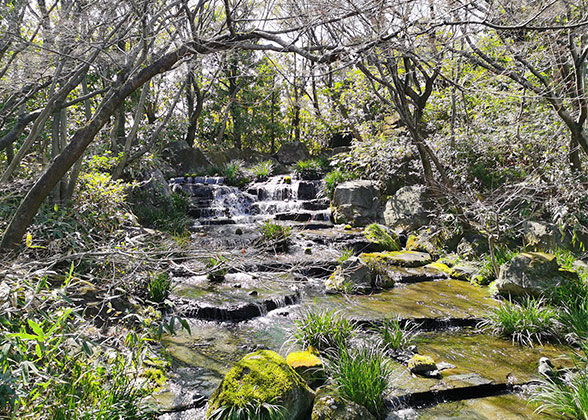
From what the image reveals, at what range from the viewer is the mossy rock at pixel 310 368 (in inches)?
142

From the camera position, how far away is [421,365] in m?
3.86

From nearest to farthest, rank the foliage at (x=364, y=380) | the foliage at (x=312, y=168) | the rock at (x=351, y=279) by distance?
the foliage at (x=364, y=380) < the rock at (x=351, y=279) < the foliage at (x=312, y=168)

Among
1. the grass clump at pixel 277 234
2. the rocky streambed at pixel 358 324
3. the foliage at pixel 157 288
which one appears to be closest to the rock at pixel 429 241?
the rocky streambed at pixel 358 324

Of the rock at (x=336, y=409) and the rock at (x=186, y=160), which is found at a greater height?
the rock at (x=186, y=160)

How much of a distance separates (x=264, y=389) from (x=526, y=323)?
11.9 ft

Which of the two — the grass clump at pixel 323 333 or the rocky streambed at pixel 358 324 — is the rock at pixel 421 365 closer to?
the rocky streambed at pixel 358 324

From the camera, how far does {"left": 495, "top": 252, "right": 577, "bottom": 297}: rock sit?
5.43 m

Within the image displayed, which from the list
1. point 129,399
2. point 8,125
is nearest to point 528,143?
point 129,399

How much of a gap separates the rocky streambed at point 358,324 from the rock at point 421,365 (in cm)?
7

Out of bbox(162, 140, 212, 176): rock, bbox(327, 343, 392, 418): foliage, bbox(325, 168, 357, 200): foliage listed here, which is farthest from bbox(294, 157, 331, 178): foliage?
bbox(327, 343, 392, 418): foliage

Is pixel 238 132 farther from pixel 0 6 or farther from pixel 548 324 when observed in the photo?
pixel 548 324

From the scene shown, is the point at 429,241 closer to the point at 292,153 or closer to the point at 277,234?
the point at 277,234

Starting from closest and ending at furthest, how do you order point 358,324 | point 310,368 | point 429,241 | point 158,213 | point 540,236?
point 310,368 < point 358,324 < point 540,236 < point 429,241 < point 158,213

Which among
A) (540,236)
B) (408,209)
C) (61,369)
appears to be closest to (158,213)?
(408,209)
